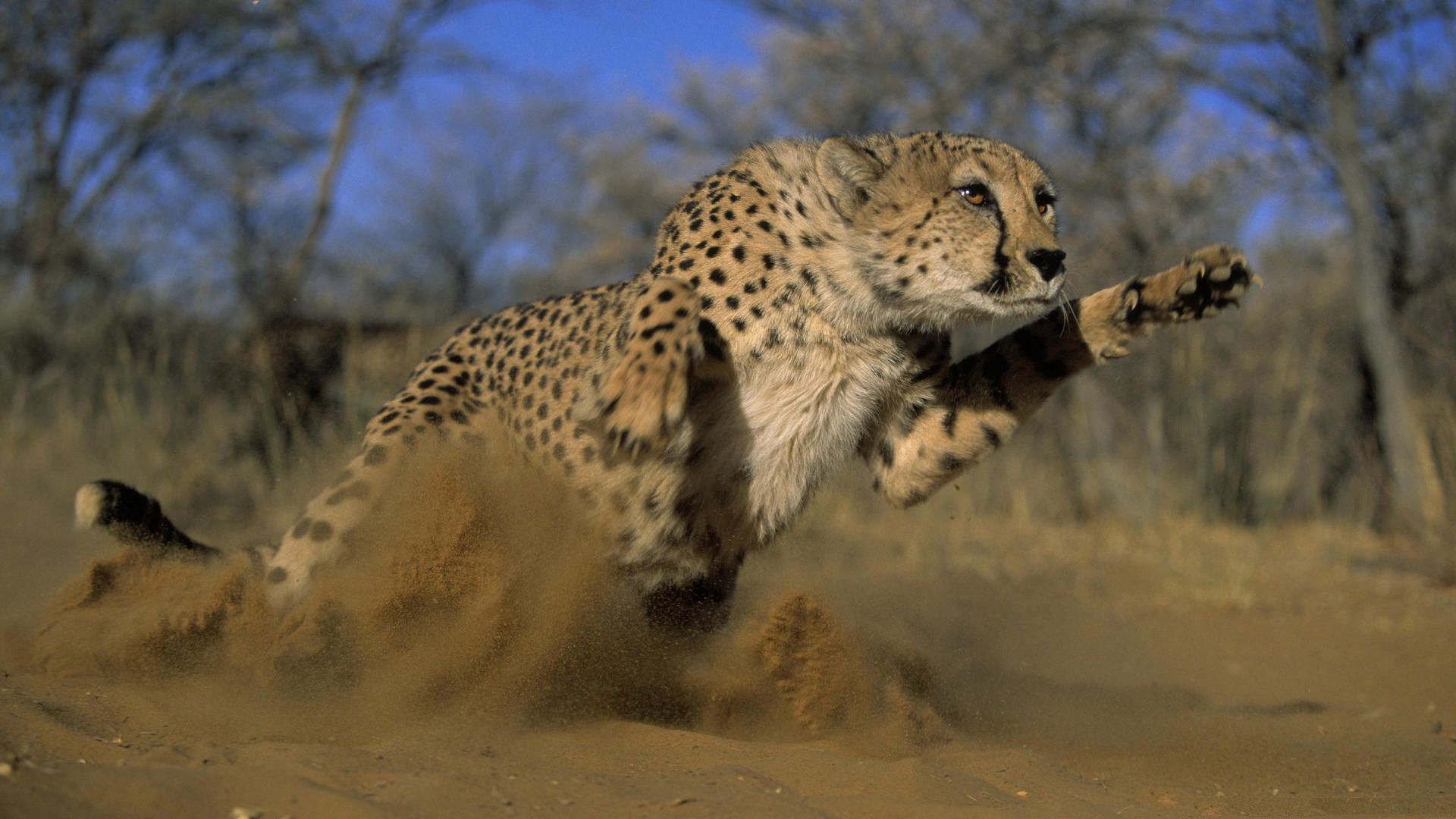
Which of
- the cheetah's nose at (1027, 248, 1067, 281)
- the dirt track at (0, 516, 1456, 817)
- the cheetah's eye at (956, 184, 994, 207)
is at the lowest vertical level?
the dirt track at (0, 516, 1456, 817)

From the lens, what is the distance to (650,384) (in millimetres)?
2684

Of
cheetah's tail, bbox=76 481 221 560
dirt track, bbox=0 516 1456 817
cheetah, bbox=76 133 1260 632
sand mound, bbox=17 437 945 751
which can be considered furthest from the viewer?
cheetah's tail, bbox=76 481 221 560

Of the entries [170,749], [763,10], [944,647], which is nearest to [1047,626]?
[944,647]

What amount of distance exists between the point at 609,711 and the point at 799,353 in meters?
1.01

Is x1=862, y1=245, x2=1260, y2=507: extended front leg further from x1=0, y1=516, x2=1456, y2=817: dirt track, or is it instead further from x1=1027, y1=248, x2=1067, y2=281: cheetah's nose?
x1=0, y1=516, x2=1456, y2=817: dirt track

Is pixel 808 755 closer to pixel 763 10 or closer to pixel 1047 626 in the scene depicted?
pixel 1047 626

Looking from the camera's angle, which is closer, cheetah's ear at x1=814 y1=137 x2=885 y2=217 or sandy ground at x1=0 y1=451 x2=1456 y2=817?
sandy ground at x1=0 y1=451 x2=1456 y2=817

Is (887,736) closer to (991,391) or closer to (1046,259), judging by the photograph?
(991,391)

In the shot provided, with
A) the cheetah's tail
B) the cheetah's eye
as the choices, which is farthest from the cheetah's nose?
the cheetah's tail

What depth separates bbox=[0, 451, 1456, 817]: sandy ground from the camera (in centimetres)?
201

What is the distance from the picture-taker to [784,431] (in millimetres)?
3068

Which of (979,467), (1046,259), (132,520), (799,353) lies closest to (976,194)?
(1046,259)

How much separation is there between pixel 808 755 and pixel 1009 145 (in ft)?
5.74

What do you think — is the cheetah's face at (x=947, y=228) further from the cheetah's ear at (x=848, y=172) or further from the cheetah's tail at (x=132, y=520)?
the cheetah's tail at (x=132, y=520)
